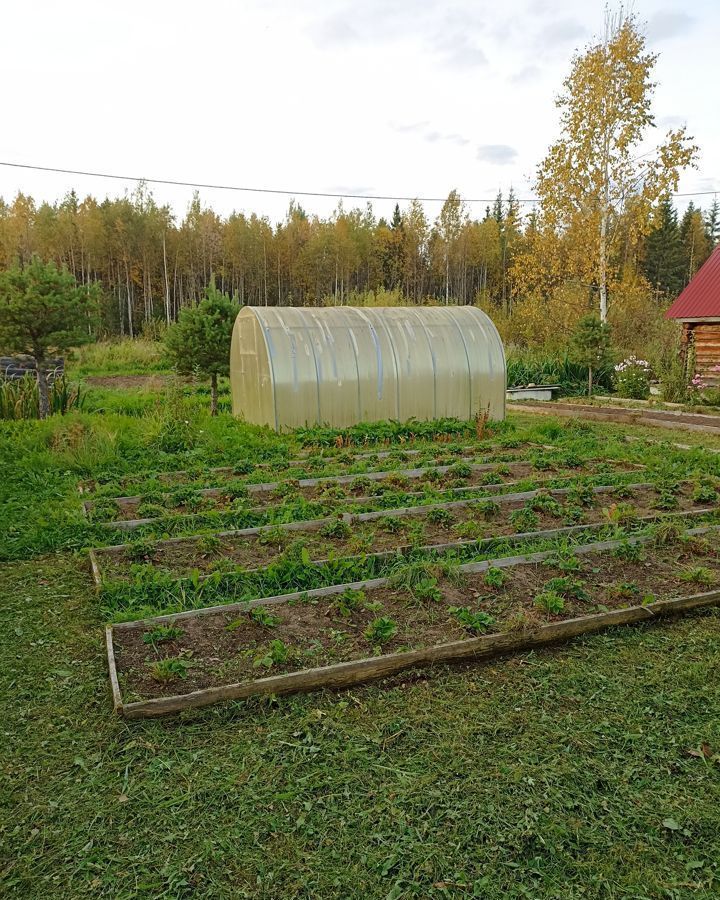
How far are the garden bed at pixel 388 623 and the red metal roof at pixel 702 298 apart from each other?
1304 centimetres

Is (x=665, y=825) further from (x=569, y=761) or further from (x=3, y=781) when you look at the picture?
(x=3, y=781)

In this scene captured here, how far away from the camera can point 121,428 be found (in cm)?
970

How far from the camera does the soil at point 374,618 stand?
3707 millimetres

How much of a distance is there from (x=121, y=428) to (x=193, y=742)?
23.8ft

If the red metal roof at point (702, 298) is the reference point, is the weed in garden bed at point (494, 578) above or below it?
below

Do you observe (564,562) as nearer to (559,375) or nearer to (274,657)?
(274,657)

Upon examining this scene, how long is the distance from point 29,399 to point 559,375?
1307 centimetres

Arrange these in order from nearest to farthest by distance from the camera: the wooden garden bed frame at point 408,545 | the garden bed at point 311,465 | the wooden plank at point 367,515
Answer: the wooden garden bed frame at point 408,545 → the wooden plank at point 367,515 → the garden bed at point 311,465

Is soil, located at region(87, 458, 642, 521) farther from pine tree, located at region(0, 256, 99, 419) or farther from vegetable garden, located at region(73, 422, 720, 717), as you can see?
pine tree, located at region(0, 256, 99, 419)

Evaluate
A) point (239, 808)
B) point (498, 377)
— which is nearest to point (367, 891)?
point (239, 808)

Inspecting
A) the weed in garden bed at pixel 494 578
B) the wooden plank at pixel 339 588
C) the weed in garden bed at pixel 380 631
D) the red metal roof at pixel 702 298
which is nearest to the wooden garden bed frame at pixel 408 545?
the wooden plank at pixel 339 588

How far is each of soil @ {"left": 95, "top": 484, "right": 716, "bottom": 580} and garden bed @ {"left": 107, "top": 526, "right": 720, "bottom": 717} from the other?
2.16ft

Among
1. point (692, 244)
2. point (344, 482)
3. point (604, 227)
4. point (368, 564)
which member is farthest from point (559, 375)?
point (692, 244)

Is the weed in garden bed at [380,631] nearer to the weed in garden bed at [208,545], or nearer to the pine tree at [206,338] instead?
the weed in garden bed at [208,545]
